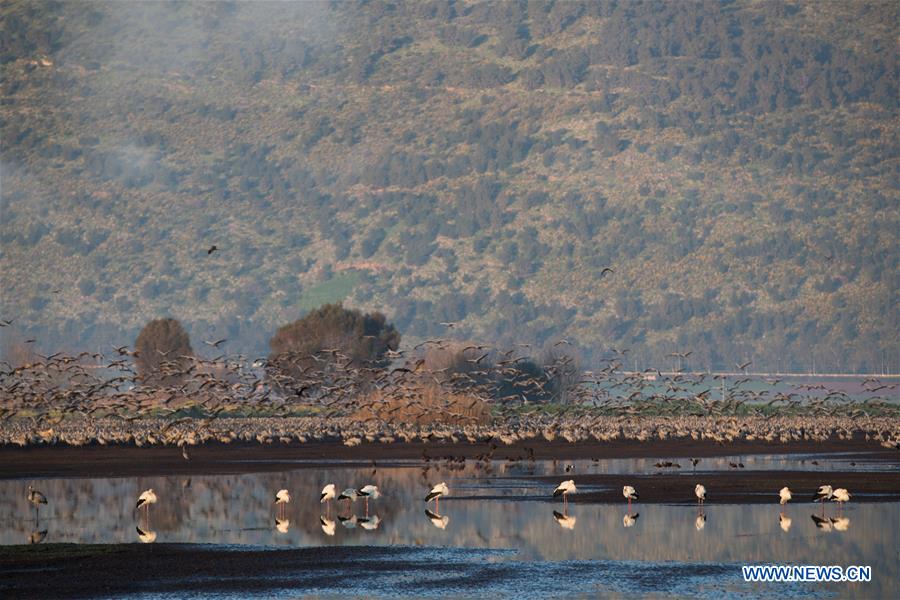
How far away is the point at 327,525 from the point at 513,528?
4.10 metres

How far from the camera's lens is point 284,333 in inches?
4328

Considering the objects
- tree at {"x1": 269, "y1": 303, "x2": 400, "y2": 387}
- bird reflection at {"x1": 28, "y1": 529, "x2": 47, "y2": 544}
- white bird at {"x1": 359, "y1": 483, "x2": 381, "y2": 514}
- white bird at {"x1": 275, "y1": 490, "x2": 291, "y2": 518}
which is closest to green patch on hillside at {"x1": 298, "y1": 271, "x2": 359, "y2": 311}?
tree at {"x1": 269, "y1": 303, "x2": 400, "y2": 387}

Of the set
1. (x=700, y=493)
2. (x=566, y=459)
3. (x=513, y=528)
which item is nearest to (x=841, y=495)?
(x=700, y=493)

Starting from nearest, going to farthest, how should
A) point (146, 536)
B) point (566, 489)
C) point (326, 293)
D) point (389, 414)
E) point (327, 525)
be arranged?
point (146, 536), point (327, 525), point (566, 489), point (389, 414), point (326, 293)

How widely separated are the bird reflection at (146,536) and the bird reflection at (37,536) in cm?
185

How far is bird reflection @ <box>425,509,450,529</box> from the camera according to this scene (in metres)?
33.6

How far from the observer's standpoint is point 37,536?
104 ft

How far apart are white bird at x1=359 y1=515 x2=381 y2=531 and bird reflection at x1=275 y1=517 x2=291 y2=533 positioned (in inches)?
60.9

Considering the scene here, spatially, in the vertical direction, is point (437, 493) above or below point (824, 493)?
above

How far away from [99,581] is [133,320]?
162 metres

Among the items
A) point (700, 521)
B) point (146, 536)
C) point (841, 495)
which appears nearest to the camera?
point (146, 536)

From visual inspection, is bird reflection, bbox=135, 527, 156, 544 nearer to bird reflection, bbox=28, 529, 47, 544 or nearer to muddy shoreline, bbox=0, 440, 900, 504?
bird reflection, bbox=28, 529, 47, 544

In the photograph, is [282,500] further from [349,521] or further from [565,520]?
[565,520]

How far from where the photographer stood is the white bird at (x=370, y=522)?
111 ft
